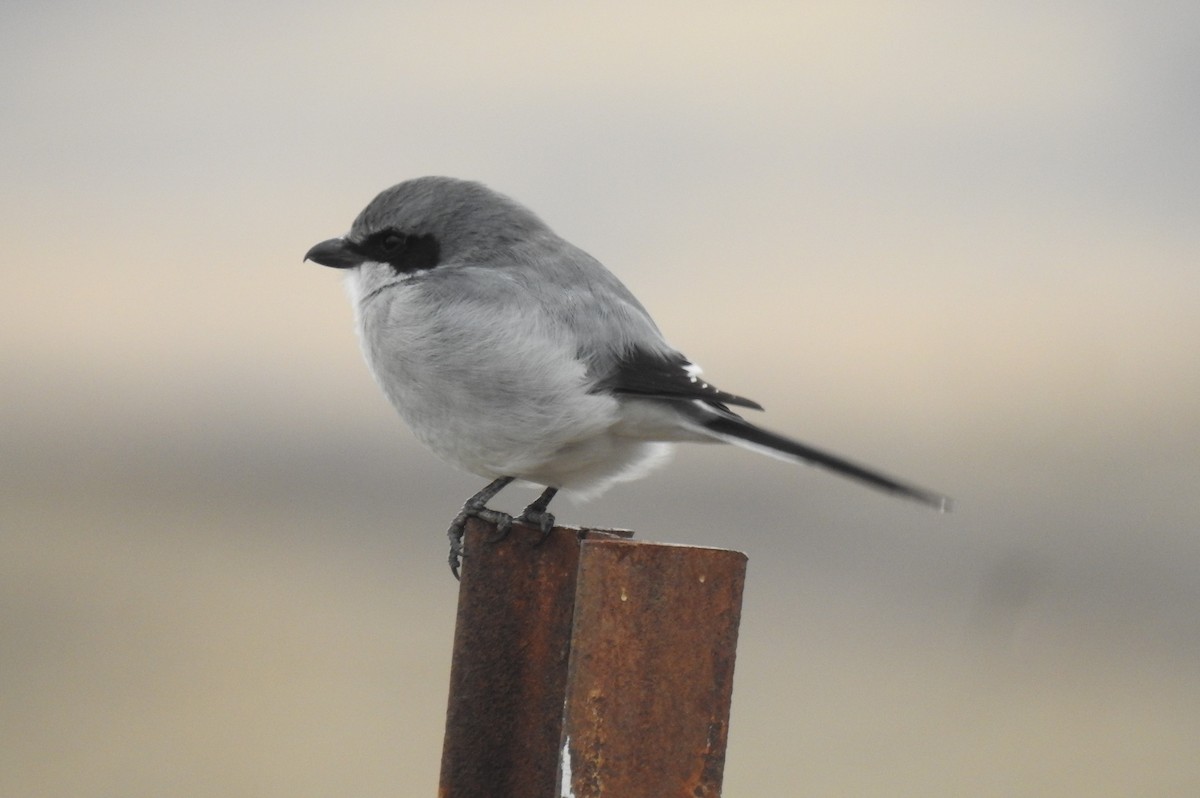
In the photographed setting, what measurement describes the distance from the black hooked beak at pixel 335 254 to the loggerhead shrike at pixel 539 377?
0.23m

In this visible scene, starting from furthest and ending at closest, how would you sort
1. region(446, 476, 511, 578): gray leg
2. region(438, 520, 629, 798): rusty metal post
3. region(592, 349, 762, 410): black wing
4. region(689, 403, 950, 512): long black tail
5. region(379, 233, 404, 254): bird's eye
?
region(379, 233, 404, 254): bird's eye
region(592, 349, 762, 410): black wing
region(446, 476, 511, 578): gray leg
region(689, 403, 950, 512): long black tail
region(438, 520, 629, 798): rusty metal post

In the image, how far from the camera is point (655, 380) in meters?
3.10

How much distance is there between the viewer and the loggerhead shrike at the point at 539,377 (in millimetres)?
3088

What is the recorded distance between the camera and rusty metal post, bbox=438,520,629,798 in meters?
2.05

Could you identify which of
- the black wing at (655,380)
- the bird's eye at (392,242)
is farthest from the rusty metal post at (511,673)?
the bird's eye at (392,242)

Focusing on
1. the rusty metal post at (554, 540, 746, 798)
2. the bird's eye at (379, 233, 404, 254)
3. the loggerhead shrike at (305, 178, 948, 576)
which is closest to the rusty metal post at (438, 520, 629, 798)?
the rusty metal post at (554, 540, 746, 798)

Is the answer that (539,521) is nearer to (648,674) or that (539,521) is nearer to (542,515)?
(542,515)

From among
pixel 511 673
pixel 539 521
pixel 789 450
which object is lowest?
pixel 511 673

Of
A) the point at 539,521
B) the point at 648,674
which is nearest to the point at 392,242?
the point at 539,521

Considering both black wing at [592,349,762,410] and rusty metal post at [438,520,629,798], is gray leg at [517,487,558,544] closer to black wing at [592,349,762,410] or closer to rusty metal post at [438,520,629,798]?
rusty metal post at [438,520,629,798]

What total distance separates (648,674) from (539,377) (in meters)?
1.36

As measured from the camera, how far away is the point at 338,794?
21.9 feet

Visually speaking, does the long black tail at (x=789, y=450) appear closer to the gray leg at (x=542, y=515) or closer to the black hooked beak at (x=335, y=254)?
the gray leg at (x=542, y=515)

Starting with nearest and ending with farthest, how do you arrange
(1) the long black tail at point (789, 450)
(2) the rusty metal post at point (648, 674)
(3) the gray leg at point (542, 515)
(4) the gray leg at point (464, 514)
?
(2) the rusty metal post at point (648, 674) → (3) the gray leg at point (542, 515) → (1) the long black tail at point (789, 450) → (4) the gray leg at point (464, 514)
